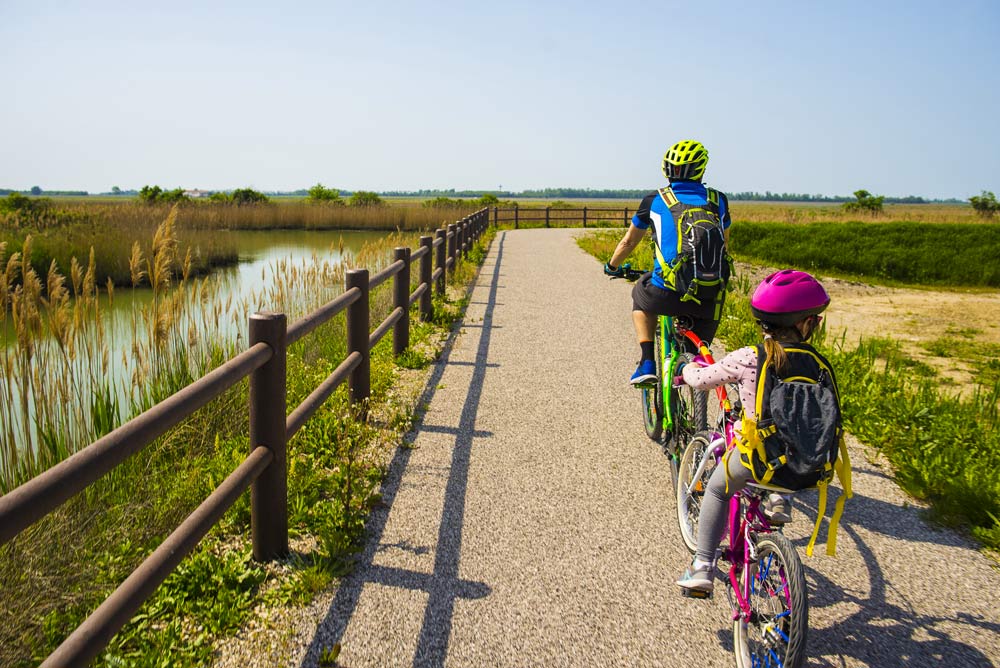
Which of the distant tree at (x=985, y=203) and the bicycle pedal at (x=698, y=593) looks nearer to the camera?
the bicycle pedal at (x=698, y=593)

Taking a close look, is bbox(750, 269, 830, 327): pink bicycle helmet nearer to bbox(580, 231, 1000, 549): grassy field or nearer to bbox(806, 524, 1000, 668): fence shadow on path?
bbox(806, 524, 1000, 668): fence shadow on path

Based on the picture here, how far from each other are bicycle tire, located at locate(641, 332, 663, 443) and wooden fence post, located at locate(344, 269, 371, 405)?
6.96 ft

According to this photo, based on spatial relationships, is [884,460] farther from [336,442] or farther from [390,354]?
[390,354]

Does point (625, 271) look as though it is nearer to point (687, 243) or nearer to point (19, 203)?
point (687, 243)

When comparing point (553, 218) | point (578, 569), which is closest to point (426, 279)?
point (578, 569)

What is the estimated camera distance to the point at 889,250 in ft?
A: 71.3

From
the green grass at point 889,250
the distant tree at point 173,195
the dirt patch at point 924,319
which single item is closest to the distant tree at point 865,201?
the green grass at point 889,250

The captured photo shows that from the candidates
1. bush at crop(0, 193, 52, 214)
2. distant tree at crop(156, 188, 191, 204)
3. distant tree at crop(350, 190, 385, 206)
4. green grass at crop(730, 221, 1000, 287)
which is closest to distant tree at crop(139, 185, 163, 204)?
distant tree at crop(156, 188, 191, 204)

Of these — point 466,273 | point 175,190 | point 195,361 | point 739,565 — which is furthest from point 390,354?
point 175,190

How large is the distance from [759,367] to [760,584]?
0.82m

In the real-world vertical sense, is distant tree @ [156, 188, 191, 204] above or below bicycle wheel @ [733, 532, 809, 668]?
above

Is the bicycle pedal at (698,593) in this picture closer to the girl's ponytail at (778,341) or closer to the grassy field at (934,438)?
the girl's ponytail at (778,341)

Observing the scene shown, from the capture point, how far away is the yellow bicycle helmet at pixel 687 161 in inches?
181

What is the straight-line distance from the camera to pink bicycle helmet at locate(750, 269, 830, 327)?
111 inches
